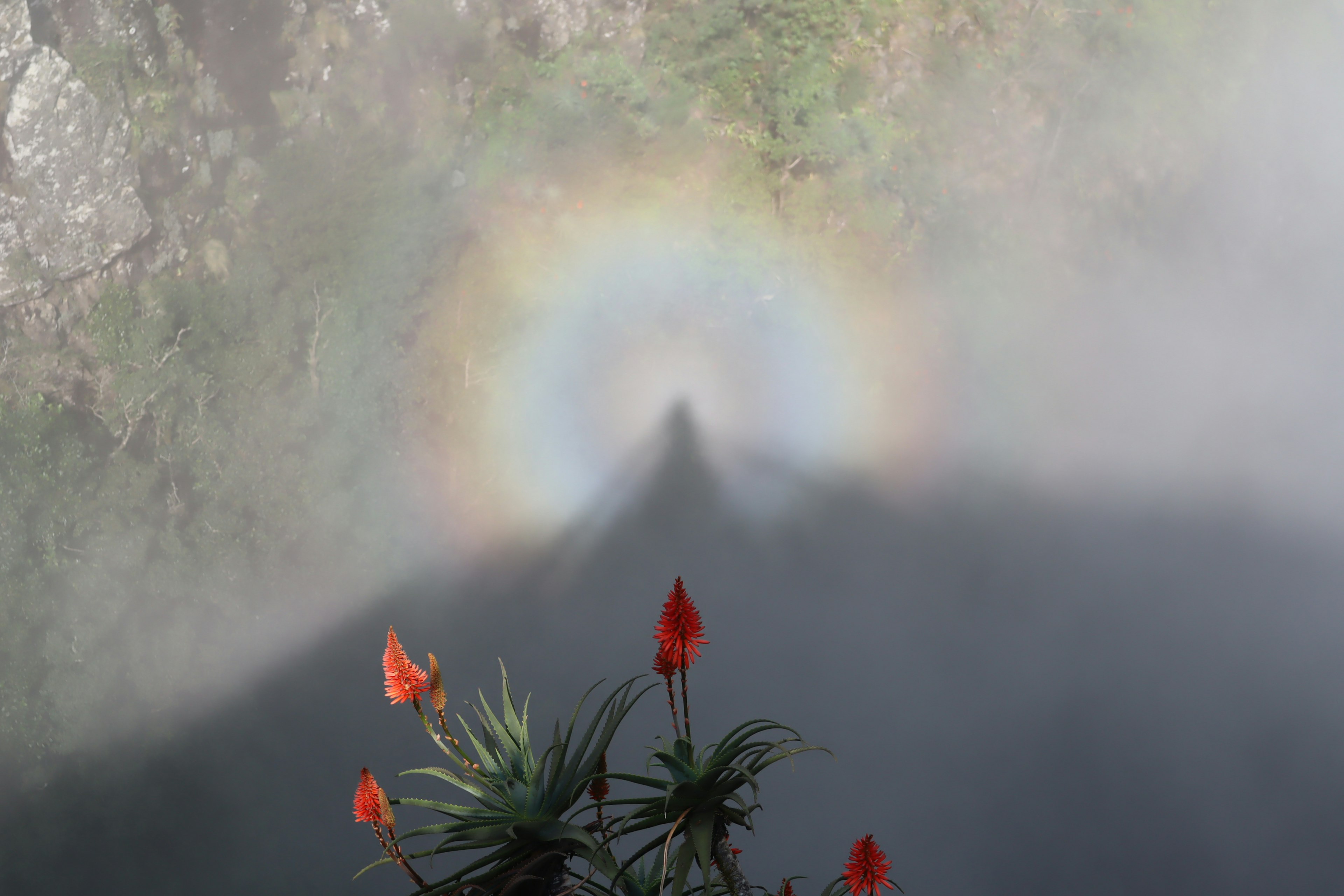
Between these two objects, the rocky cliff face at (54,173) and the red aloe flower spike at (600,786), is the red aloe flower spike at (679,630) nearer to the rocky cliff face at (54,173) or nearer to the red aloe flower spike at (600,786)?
the red aloe flower spike at (600,786)

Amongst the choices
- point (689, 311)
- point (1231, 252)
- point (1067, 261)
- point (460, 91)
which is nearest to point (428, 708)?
point (689, 311)

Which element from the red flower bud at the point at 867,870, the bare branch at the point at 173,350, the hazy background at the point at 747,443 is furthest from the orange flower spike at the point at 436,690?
the bare branch at the point at 173,350

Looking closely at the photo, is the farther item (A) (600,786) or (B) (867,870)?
(A) (600,786)

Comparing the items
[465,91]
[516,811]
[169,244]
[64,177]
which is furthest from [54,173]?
[516,811]

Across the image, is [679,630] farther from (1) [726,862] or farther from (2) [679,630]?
(1) [726,862]

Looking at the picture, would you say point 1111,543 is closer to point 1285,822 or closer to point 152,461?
point 1285,822

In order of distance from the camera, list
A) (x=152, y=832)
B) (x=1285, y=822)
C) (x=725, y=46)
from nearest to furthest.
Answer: (x=1285, y=822) < (x=152, y=832) < (x=725, y=46)

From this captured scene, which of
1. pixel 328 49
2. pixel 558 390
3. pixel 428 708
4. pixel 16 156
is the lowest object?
pixel 428 708
